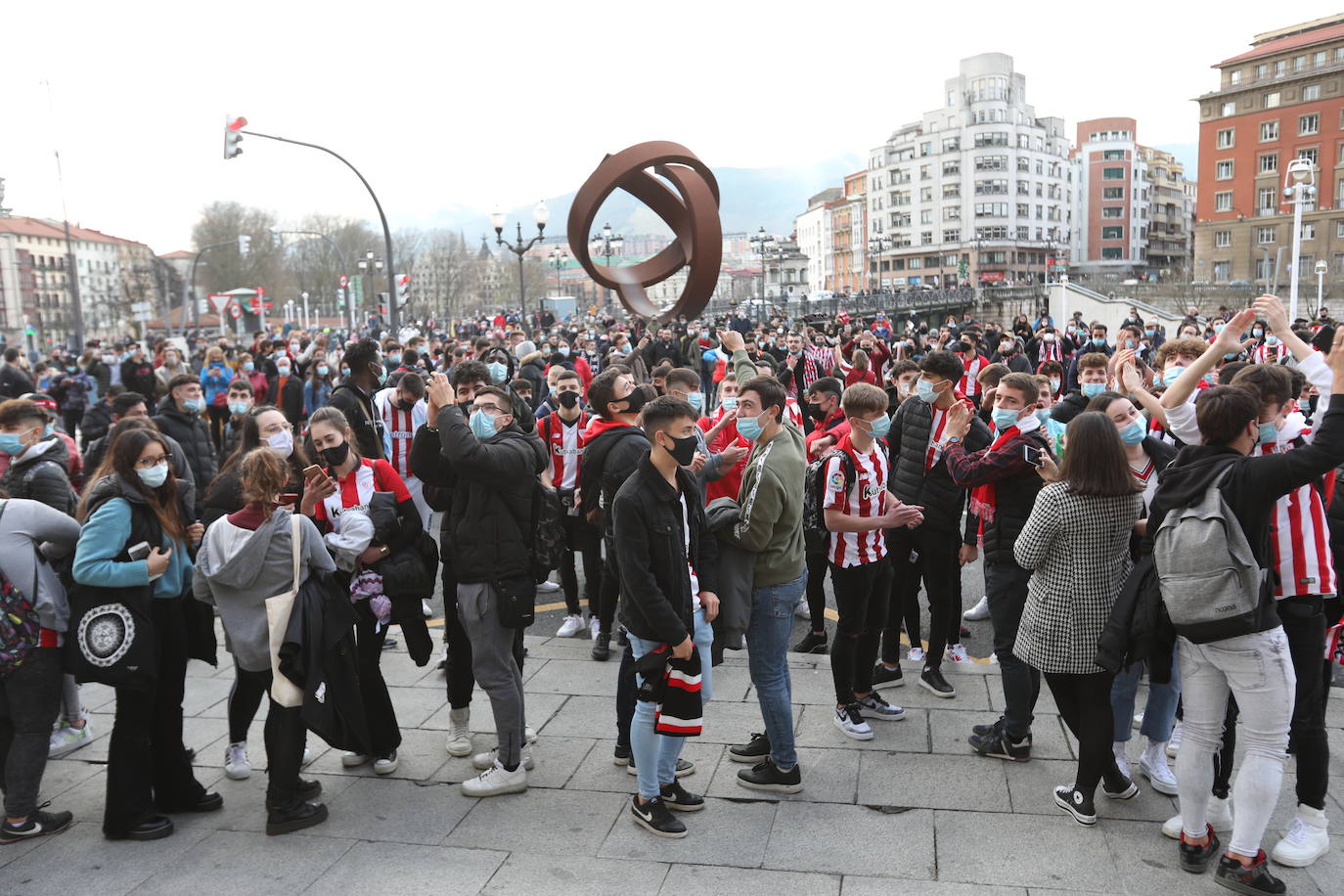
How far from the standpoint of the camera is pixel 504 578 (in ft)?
14.5

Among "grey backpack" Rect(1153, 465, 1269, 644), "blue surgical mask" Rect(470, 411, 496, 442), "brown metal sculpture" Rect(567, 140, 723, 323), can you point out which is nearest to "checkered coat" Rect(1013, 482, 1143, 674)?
"grey backpack" Rect(1153, 465, 1269, 644)

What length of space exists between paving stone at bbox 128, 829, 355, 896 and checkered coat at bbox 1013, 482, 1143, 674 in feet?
10.5

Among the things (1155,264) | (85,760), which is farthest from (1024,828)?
(1155,264)

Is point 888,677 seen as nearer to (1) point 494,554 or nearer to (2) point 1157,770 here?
(2) point 1157,770

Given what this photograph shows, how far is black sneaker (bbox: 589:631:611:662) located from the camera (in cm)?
638

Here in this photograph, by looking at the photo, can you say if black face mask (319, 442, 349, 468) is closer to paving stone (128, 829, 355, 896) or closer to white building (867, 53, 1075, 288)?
paving stone (128, 829, 355, 896)

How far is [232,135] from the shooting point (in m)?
19.6

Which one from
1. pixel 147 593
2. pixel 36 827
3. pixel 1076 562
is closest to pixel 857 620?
pixel 1076 562

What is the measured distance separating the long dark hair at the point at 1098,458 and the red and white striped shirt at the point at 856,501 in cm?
123

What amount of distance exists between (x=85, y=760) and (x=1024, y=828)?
16.0 feet

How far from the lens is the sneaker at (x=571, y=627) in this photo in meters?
6.95

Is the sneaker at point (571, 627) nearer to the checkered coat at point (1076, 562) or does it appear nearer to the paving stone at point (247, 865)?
the paving stone at point (247, 865)

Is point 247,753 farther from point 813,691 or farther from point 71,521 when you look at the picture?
point 813,691

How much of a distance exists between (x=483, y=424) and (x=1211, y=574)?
3298mm
